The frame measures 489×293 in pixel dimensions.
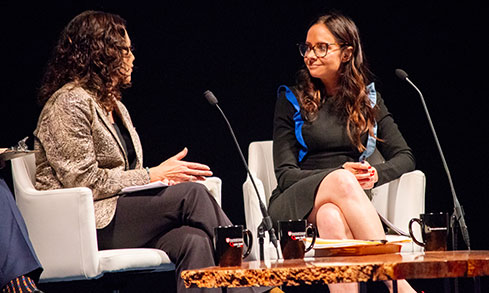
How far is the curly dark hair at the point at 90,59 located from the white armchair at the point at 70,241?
0.43 m

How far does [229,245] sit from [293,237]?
20 cm

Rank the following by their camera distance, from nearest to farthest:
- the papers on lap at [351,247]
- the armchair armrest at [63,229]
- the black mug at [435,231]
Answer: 1. the papers on lap at [351,247]
2. the black mug at [435,231]
3. the armchair armrest at [63,229]

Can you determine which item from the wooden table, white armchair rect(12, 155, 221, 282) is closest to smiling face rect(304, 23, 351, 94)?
white armchair rect(12, 155, 221, 282)

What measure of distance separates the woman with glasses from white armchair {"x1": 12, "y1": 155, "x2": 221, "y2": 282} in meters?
0.69

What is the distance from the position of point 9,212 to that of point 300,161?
4.33 ft

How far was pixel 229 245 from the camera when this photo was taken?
1.53 meters

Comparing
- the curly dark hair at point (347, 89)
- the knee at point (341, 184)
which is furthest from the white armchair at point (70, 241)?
the curly dark hair at point (347, 89)

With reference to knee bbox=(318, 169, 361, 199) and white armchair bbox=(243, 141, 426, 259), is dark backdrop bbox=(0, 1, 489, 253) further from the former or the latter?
knee bbox=(318, 169, 361, 199)

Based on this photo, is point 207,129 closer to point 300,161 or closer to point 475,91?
point 300,161

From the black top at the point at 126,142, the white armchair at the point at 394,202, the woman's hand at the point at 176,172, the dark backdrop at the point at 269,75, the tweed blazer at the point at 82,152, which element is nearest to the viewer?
the tweed blazer at the point at 82,152

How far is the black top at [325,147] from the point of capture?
2.85 metres

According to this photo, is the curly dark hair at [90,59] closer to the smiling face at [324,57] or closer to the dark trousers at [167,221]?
the dark trousers at [167,221]

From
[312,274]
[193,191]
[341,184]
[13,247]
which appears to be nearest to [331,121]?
[341,184]

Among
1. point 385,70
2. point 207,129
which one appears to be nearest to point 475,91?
point 385,70
